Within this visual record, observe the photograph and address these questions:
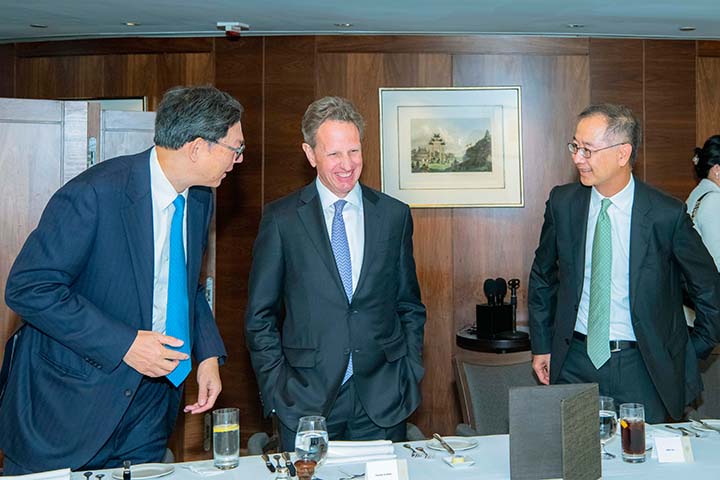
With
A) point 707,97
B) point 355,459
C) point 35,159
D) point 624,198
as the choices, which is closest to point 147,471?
point 355,459

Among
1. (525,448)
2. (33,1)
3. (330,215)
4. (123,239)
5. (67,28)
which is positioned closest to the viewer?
(525,448)

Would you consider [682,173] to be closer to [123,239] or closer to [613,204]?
[613,204]

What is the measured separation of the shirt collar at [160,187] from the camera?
2.63 meters

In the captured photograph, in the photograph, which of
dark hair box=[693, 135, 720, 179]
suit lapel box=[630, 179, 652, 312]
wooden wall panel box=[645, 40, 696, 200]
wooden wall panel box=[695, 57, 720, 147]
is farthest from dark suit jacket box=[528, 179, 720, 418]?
wooden wall panel box=[695, 57, 720, 147]

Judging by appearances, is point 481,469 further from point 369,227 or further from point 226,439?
point 369,227

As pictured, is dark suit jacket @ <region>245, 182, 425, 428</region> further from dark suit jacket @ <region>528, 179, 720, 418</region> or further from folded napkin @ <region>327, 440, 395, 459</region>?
dark suit jacket @ <region>528, 179, 720, 418</region>

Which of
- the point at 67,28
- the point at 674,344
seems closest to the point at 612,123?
the point at 674,344

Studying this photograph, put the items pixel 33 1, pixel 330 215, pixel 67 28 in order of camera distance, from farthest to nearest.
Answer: pixel 67 28 < pixel 33 1 < pixel 330 215

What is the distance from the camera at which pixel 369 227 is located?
3.15 m

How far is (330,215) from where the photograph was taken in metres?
3.19

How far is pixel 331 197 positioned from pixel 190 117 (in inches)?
28.8

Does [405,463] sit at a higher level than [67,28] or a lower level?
lower

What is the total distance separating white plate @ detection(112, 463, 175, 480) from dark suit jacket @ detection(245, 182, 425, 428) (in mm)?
719

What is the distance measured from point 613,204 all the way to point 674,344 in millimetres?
578
